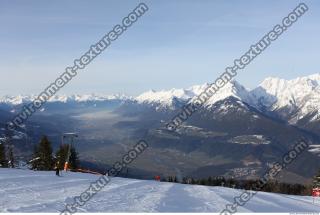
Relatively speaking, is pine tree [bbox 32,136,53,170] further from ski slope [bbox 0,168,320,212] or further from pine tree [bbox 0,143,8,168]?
ski slope [bbox 0,168,320,212]

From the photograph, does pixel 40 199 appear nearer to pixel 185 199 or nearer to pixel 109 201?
pixel 109 201

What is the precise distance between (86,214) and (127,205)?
120 inches

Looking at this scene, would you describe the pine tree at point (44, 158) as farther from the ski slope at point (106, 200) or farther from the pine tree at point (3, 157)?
the ski slope at point (106, 200)

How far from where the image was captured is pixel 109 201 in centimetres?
1905

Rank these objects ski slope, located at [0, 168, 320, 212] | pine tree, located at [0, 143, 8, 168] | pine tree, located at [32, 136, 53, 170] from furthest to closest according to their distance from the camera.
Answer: pine tree, located at [32, 136, 53, 170] < pine tree, located at [0, 143, 8, 168] < ski slope, located at [0, 168, 320, 212]

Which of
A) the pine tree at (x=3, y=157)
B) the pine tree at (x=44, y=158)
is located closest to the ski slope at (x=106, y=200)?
the pine tree at (x=3, y=157)

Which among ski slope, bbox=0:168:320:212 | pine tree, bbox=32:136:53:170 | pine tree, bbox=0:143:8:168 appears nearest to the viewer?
ski slope, bbox=0:168:320:212

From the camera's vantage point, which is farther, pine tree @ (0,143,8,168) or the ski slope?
pine tree @ (0,143,8,168)

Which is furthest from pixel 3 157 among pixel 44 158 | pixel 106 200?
pixel 106 200

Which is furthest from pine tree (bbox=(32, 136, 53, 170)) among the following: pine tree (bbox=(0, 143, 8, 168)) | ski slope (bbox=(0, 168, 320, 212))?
ski slope (bbox=(0, 168, 320, 212))

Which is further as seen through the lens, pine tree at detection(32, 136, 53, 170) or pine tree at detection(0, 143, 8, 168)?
pine tree at detection(32, 136, 53, 170)

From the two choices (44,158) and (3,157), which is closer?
(3,157)

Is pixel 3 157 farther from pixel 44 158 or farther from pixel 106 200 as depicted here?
pixel 106 200

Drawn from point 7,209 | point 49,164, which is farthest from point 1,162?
point 7,209
